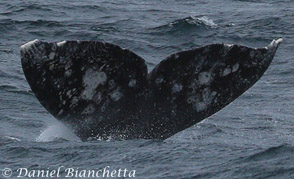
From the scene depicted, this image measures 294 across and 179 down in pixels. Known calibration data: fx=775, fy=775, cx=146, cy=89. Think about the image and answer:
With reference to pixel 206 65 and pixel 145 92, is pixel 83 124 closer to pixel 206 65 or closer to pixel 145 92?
pixel 145 92

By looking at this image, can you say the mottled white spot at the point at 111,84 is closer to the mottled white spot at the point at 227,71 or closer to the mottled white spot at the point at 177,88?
the mottled white spot at the point at 177,88

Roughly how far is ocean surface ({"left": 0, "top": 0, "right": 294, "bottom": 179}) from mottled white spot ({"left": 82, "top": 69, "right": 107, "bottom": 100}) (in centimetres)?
76

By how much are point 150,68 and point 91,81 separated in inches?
336

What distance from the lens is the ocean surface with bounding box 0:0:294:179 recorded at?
8789mm

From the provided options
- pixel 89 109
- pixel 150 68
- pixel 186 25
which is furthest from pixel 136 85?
pixel 186 25

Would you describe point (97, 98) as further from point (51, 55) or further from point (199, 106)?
point (199, 106)

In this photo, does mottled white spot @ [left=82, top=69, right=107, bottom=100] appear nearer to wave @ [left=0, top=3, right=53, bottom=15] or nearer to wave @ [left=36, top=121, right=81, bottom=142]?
wave @ [left=36, top=121, right=81, bottom=142]

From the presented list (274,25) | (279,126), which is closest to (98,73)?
(279,126)

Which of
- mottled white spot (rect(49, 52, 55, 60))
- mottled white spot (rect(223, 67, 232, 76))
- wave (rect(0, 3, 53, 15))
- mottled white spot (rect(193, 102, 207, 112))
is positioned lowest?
wave (rect(0, 3, 53, 15))

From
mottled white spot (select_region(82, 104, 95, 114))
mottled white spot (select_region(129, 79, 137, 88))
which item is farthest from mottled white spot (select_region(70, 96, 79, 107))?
mottled white spot (select_region(129, 79, 137, 88))

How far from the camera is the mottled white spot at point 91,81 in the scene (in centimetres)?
841

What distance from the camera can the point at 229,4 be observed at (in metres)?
26.6

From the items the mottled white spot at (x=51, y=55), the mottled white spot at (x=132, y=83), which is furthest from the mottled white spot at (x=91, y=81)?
the mottled white spot at (x=51, y=55)

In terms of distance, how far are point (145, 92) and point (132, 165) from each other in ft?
2.76
